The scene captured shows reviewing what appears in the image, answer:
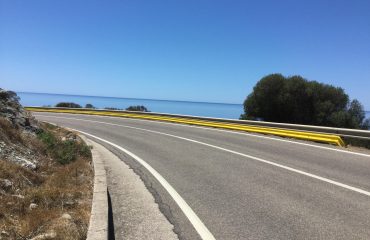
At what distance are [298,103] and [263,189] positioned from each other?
44.8 meters

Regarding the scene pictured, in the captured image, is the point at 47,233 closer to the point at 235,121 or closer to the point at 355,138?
the point at 355,138

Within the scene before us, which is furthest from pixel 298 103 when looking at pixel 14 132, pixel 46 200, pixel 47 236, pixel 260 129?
pixel 47 236

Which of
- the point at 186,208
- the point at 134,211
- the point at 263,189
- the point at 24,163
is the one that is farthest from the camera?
the point at 24,163

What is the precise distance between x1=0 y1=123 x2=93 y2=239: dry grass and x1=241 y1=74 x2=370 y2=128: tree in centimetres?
4122

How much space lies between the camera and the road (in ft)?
19.2

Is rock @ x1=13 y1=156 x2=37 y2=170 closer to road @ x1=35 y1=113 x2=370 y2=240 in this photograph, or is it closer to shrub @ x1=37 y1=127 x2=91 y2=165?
shrub @ x1=37 y1=127 x2=91 y2=165

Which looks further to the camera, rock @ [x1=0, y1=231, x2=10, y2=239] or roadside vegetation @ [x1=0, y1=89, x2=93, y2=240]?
roadside vegetation @ [x1=0, y1=89, x2=93, y2=240]

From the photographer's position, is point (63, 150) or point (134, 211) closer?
point (134, 211)

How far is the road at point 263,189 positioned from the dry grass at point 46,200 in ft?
4.42

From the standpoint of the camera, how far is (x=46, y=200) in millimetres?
6711

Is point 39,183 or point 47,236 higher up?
point 39,183

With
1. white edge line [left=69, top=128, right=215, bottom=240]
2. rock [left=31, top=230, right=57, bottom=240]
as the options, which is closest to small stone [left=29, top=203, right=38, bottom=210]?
rock [left=31, top=230, right=57, bottom=240]

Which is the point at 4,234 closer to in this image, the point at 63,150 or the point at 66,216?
the point at 66,216

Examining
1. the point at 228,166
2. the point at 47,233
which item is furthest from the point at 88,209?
the point at 228,166
